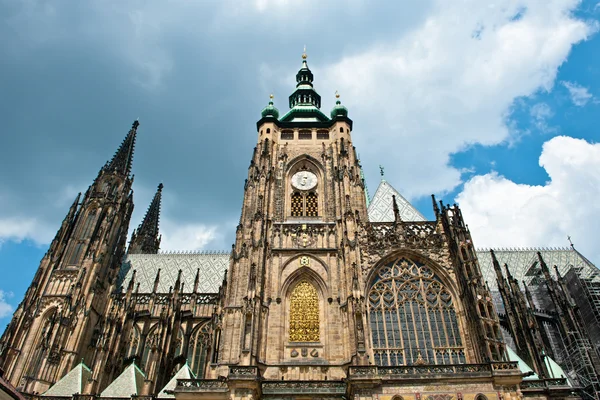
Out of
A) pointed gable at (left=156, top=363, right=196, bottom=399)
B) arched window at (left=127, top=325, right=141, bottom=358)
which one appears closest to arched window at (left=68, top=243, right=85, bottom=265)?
arched window at (left=127, top=325, right=141, bottom=358)

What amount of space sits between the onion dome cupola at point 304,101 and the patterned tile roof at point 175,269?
45.5ft

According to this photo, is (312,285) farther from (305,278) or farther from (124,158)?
(124,158)

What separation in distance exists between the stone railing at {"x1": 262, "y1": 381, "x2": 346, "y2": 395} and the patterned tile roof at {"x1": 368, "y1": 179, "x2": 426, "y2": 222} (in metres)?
11.9

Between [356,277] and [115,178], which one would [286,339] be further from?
[115,178]

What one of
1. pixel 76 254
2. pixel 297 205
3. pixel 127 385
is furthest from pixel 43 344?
pixel 297 205

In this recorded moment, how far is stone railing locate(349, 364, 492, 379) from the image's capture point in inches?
711

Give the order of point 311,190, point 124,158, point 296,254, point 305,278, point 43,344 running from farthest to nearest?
point 124,158, point 311,190, point 43,344, point 296,254, point 305,278

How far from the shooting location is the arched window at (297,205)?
27297 mm

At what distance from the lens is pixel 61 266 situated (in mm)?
30953

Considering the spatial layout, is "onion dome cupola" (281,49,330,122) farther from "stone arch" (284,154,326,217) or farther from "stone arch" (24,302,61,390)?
"stone arch" (24,302,61,390)

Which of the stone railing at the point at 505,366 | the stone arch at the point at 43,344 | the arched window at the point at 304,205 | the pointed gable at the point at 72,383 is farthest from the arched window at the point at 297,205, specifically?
the stone arch at the point at 43,344

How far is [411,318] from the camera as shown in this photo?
865 inches

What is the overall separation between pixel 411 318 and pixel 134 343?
A: 18694 mm

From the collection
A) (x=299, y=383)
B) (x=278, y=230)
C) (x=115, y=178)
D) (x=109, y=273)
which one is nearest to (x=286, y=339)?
(x=299, y=383)
